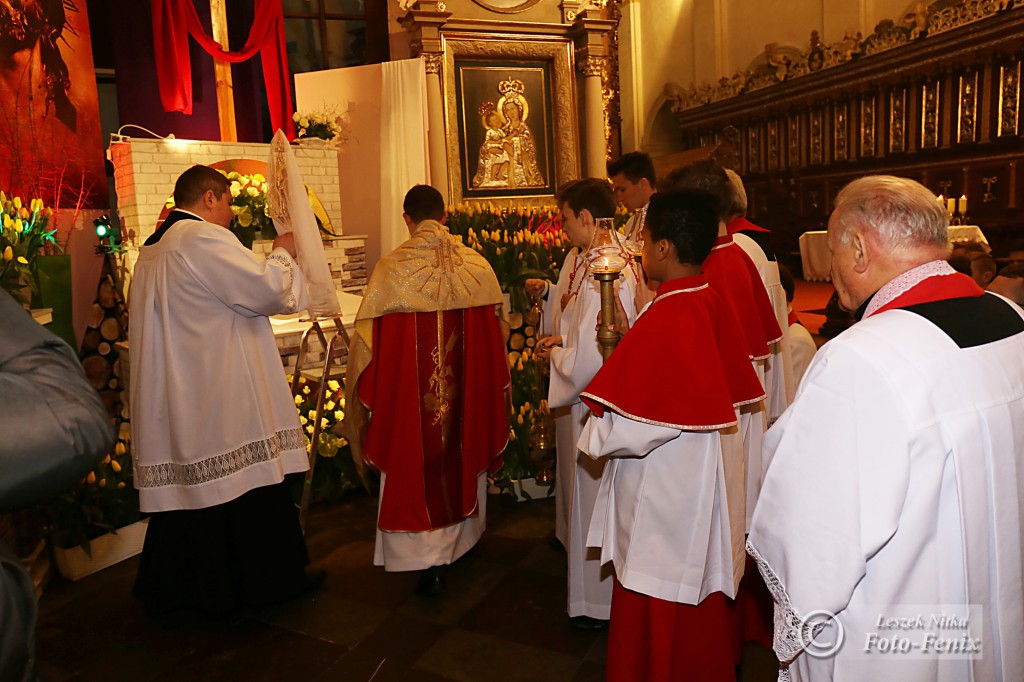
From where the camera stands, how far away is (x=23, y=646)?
1.11 m

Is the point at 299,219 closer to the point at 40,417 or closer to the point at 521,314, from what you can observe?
the point at 521,314

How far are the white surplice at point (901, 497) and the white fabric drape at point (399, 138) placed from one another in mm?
9773

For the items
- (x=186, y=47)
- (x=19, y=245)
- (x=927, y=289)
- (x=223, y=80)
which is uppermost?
(x=186, y=47)

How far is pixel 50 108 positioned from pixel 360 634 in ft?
21.0

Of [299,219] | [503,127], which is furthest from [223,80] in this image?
[299,219]

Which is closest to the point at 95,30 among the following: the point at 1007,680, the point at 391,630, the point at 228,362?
the point at 228,362

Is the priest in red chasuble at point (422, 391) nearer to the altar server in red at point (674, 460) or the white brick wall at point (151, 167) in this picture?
the altar server in red at point (674, 460)

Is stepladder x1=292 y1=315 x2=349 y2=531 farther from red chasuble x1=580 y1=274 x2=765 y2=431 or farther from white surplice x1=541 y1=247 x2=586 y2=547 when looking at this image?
red chasuble x1=580 y1=274 x2=765 y2=431

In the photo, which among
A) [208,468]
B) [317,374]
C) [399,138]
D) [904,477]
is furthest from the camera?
[399,138]

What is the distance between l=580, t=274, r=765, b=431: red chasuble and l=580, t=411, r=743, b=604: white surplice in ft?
0.34

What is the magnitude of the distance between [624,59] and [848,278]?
15512mm

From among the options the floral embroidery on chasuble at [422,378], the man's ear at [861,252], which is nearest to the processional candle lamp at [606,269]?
the man's ear at [861,252]

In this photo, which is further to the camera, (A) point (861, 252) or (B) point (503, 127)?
(B) point (503, 127)

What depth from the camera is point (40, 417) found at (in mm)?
995
